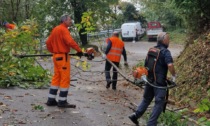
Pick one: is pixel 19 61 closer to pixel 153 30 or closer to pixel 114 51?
pixel 114 51

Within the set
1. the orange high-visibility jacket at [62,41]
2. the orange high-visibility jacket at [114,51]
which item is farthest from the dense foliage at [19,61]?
the orange high-visibility jacket at [62,41]

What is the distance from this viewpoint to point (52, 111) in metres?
8.73

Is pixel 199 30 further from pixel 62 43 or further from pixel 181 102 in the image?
pixel 62 43

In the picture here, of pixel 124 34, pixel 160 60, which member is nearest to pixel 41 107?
pixel 160 60

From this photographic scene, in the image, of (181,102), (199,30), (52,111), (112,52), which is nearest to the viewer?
(52,111)

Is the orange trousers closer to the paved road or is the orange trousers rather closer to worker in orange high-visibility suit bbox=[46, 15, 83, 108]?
worker in orange high-visibility suit bbox=[46, 15, 83, 108]

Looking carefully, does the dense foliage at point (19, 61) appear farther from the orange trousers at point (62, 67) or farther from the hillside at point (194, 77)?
the hillside at point (194, 77)

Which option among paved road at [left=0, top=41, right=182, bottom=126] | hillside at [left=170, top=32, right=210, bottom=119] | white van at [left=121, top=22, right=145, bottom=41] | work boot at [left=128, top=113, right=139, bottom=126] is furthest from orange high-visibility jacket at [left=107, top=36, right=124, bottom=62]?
white van at [left=121, top=22, right=145, bottom=41]

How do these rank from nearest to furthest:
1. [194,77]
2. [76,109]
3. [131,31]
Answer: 1. [76,109]
2. [194,77]
3. [131,31]

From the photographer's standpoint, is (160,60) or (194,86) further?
(194,86)

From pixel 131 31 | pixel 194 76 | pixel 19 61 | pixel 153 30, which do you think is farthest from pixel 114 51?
pixel 131 31

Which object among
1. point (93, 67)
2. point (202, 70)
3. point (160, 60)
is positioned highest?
point (160, 60)

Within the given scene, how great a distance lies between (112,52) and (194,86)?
11.0 feet

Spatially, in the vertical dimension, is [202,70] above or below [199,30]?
below
